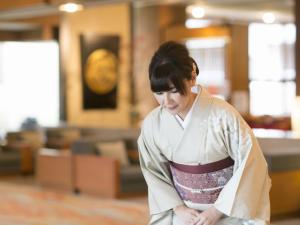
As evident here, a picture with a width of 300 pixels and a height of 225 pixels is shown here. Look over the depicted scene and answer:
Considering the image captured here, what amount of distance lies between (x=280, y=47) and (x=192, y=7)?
4518mm

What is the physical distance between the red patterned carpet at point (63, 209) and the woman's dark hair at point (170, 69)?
4.13 metres

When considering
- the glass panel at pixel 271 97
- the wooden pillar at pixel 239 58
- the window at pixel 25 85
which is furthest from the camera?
the glass panel at pixel 271 97

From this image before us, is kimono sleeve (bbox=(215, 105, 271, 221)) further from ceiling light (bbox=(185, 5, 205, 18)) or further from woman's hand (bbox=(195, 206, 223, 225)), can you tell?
ceiling light (bbox=(185, 5, 205, 18))

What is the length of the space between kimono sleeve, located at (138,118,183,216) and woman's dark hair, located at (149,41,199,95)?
0.33 meters

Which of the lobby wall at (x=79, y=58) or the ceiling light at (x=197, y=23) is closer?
the lobby wall at (x=79, y=58)

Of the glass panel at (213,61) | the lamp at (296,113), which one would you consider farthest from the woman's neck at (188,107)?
the glass panel at (213,61)

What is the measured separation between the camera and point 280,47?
1587cm

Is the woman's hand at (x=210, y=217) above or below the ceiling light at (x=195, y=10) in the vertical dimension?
below

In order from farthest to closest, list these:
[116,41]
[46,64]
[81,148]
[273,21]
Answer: [273,21] → [46,64] → [116,41] → [81,148]

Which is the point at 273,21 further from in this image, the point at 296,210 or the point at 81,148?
the point at 296,210

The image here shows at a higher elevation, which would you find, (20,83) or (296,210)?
(20,83)

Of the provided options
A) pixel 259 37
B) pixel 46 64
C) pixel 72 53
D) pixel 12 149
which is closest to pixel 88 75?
pixel 72 53

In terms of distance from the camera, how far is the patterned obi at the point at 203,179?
7.84 ft

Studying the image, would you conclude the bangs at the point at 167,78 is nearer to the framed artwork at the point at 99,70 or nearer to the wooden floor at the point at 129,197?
the wooden floor at the point at 129,197
